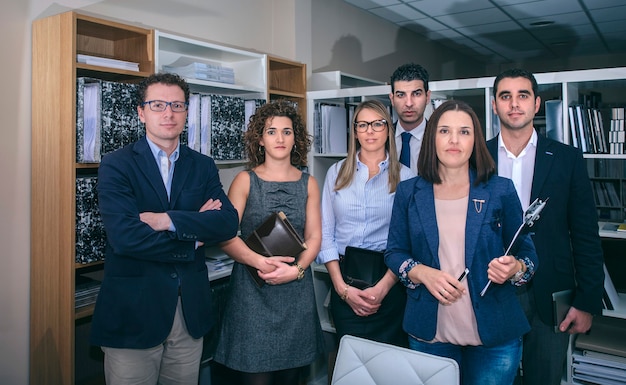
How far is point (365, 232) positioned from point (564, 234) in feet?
2.56

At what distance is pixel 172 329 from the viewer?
1930mm

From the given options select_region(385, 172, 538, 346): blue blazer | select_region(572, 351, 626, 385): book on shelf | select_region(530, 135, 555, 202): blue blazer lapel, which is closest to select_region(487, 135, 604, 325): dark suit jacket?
select_region(530, 135, 555, 202): blue blazer lapel

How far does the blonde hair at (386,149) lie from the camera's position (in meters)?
2.20

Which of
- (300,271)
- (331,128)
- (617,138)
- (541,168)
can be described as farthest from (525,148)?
(331,128)

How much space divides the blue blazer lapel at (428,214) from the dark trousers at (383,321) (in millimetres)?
447

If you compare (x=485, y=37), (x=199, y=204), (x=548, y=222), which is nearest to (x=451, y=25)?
(x=485, y=37)

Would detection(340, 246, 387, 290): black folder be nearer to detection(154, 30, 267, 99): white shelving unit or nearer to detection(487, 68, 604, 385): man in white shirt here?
detection(487, 68, 604, 385): man in white shirt

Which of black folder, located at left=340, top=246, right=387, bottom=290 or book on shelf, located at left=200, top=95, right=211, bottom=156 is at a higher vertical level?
book on shelf, located at left=200, top=95, right=211, bottom=156

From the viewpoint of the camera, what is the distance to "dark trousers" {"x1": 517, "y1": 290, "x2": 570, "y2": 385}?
2018 millimetres

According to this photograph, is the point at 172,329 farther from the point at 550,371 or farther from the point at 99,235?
the point at 550,371

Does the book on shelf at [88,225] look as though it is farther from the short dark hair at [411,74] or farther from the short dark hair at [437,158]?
the short dark hair at [411,74]

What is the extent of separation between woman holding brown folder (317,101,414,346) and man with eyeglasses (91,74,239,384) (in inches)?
18.7

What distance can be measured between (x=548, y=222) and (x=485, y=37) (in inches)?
191

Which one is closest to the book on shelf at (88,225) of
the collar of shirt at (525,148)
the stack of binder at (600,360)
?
the collar of shirt at (525,148)
